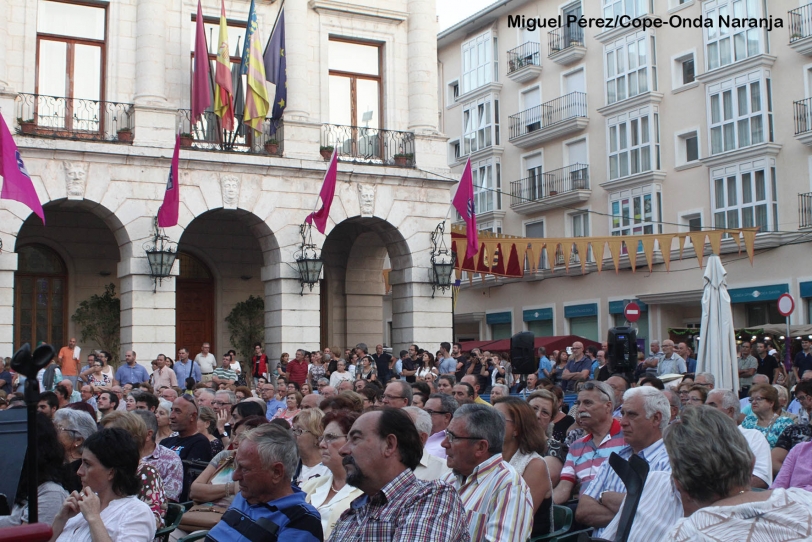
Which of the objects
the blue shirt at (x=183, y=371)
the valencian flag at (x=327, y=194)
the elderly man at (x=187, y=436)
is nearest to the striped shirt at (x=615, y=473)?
the elderly man at (x=187, y=436)

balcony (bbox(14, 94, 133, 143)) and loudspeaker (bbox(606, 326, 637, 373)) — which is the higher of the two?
balcony (bbox(14, 94, 133, 143))

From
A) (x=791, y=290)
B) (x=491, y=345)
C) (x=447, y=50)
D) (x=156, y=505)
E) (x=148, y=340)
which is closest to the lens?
(x=156, y=505)

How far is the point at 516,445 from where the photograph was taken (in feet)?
19.7

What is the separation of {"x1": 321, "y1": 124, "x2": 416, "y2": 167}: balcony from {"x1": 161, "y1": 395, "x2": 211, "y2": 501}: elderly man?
1394 cm

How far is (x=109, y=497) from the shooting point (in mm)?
4852

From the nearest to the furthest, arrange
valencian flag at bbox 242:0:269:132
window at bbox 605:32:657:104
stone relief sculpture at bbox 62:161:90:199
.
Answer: stone relief sculpture at bbox 62:161:90:199 → valencian flag at bbox 242:0:269:132 → window at bbox 605:32:657:104

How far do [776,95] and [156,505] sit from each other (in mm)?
26884

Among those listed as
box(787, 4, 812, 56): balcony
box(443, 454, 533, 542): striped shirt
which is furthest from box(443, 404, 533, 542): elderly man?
box(787, 4, 812, 56): balcony

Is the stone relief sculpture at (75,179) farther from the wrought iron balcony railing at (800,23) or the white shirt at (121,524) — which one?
the wrought iron balcony railing at (800,23)

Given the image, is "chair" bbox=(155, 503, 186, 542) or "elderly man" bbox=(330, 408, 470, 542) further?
"chair" bbox=(155, 503, 186, 542)

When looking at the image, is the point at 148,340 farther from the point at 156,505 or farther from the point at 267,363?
the point at 156,505

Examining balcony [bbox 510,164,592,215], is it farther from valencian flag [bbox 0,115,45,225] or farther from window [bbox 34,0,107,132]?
valencian flag [bbox 0,115,45,225]

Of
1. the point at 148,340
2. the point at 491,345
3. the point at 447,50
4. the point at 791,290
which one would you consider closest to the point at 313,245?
the point at 148,340

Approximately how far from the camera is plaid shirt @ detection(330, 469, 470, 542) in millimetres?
3850
